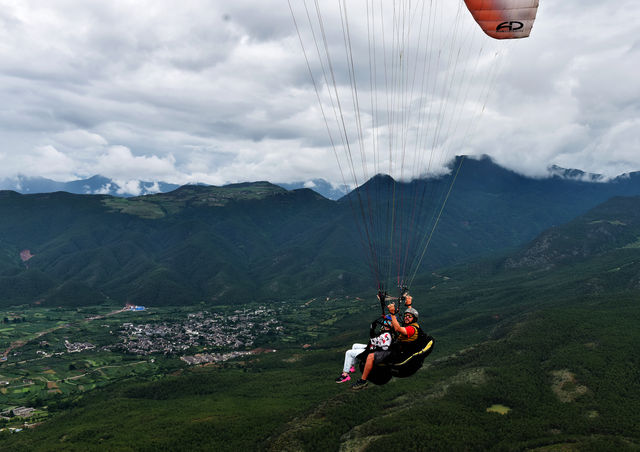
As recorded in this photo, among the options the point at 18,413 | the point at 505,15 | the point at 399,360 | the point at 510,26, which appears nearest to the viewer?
the point at 505,15

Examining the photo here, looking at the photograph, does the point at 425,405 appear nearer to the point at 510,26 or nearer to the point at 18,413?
the point at 510,26

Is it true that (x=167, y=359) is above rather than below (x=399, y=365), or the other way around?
below

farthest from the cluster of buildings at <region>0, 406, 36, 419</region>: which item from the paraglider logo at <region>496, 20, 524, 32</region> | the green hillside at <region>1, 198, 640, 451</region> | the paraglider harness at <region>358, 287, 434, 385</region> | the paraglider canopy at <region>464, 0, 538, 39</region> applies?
the paraglider logo at <region>496, 20, 524, 32</region>

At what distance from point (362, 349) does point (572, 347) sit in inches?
5568

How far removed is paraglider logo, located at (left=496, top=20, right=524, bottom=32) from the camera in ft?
66.7

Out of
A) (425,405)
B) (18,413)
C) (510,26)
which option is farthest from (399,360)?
(18,413)

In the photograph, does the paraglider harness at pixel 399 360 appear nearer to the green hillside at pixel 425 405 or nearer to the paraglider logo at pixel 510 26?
the paraglider logo at pixel 510 26

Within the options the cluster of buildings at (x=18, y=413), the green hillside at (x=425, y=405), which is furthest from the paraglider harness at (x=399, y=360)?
the cluster of buildings at (x=18, y=413)

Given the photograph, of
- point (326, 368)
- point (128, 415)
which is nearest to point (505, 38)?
point (128, 415)

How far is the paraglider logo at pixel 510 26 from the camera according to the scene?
66.7 ft

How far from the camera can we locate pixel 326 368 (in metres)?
152

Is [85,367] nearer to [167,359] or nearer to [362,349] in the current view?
[167,359]

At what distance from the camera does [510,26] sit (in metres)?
20.6

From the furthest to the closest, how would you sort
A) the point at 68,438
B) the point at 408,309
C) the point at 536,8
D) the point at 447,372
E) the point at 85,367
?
the point at 85,367, the point at 447,372, the point at 68,438, the point at 408,309, the point at 536,8
